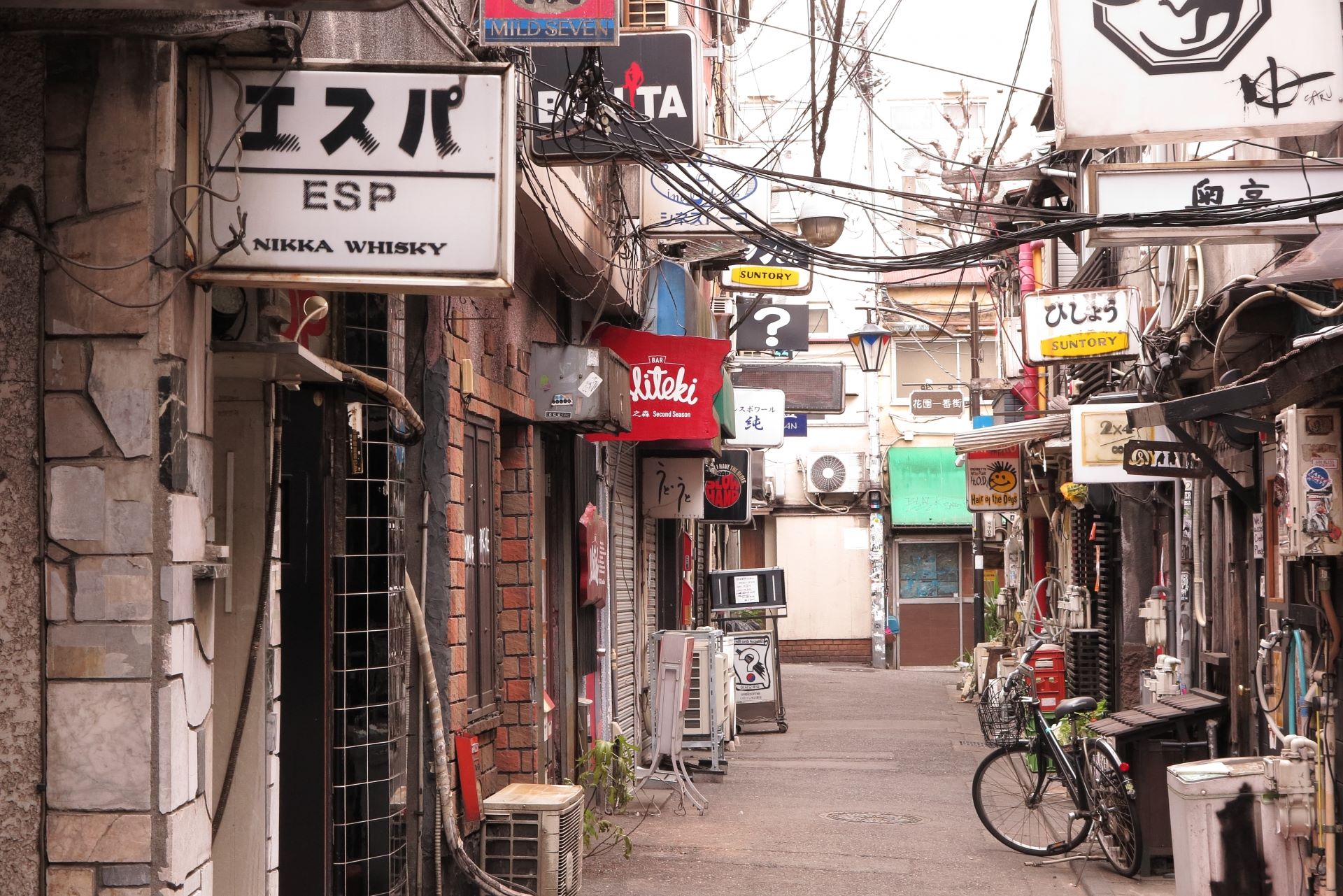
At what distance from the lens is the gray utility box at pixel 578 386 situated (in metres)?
9.56

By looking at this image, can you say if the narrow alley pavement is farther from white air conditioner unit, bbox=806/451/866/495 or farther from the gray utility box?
white air conditioner unit, bbox=806/451/866/495

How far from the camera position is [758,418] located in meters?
20.8

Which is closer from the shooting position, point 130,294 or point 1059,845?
point 130,294

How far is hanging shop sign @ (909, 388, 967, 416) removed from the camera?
2717 centimetres

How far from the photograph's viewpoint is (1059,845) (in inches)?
405

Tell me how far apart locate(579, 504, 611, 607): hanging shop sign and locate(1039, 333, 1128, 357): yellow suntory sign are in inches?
200

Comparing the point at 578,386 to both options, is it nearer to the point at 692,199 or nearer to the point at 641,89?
the point at 641,89

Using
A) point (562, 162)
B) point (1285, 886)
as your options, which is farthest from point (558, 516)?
point (1285, 886)

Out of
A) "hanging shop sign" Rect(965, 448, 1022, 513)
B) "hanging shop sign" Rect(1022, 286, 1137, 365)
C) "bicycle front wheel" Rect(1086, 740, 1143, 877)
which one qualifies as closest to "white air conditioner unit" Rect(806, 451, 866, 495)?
"hanging shop sign" Rect(965, 448, 1022, 513)

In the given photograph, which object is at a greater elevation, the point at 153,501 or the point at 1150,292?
the point at 1150,292

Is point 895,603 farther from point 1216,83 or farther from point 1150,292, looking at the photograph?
point 1216,83

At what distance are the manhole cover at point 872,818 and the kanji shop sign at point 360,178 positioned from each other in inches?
342

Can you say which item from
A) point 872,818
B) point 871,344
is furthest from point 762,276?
point 872,818

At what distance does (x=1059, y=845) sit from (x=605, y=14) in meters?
6.80
